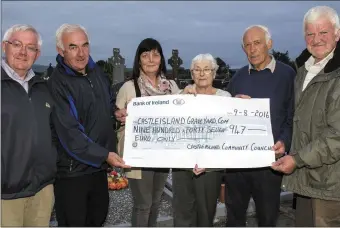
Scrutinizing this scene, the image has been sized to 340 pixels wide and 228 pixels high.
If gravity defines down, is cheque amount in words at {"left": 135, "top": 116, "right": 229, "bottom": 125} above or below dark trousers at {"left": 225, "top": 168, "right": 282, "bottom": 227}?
above

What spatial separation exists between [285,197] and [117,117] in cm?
395

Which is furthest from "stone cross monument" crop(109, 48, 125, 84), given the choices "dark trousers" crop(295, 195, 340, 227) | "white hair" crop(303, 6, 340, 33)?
"dark trousers" crop(295, 195, 340, 227)

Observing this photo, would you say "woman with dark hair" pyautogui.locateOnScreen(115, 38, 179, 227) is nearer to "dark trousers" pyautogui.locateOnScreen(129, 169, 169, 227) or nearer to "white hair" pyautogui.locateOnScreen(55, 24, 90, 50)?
"dark trousers" pyautogui.locateOnScreen(129, 169, 169, 227)

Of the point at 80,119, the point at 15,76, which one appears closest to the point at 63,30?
the point at 15,76

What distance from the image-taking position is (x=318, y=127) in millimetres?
3268

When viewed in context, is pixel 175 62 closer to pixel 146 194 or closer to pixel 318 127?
pixel 146 194

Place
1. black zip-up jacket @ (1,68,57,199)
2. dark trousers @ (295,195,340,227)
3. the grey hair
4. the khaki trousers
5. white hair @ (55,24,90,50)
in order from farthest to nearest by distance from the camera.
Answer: the grey hair
white hair @ (55,24,90,50)
dark trousers @ (295,195,340,227)
the khaki trousers
black zip-up jacket @ (1,68,57,199)

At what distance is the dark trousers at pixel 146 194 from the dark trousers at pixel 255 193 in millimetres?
719

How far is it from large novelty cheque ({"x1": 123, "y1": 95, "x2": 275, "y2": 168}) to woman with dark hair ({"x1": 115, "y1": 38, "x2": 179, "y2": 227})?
0.27m

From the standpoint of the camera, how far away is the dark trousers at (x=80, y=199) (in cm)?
362

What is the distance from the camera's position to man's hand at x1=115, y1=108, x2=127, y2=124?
385 cm

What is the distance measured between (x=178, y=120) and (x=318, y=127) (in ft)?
4.10

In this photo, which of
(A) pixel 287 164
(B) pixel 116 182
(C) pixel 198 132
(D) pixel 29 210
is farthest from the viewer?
(B) pixel 116 182

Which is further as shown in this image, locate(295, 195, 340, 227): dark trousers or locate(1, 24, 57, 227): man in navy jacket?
locate(295, 195, 340, 227): dark trousers
